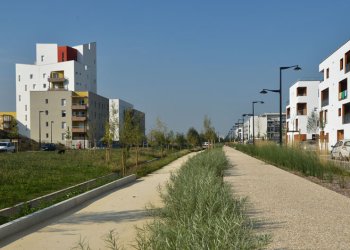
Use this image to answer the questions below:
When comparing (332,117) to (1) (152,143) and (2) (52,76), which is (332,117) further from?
(2) (52,76)

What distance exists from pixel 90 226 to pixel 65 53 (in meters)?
96.8

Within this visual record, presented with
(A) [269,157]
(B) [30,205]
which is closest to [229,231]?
(B) [30,205]

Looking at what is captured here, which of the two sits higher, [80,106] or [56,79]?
[56,79]

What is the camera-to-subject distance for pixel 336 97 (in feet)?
144

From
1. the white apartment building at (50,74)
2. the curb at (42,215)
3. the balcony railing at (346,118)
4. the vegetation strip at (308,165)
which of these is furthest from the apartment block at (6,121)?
the curb at (42,215)

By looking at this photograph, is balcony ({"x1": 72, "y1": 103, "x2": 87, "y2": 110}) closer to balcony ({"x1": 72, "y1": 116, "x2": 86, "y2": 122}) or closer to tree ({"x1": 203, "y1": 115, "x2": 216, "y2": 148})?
balcony ({"x1": 72, "y1": 116, "x2": 86, "y2": 122})

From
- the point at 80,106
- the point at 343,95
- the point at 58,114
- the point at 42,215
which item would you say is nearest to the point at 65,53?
the point at 58,114

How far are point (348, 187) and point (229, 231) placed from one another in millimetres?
9282

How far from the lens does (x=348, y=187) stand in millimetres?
12070

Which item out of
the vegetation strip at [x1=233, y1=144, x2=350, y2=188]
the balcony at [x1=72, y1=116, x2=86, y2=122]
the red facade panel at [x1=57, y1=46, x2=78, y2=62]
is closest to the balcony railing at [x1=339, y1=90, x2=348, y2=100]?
the vegetation strip at [x1=233, y1=144, x2=350, y2=188]

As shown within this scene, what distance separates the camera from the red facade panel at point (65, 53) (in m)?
99.6

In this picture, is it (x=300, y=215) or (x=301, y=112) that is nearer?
(x=300, y=215)

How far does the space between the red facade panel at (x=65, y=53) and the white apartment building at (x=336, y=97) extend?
218ft

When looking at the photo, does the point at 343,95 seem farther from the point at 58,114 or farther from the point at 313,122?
the point at 58,114
